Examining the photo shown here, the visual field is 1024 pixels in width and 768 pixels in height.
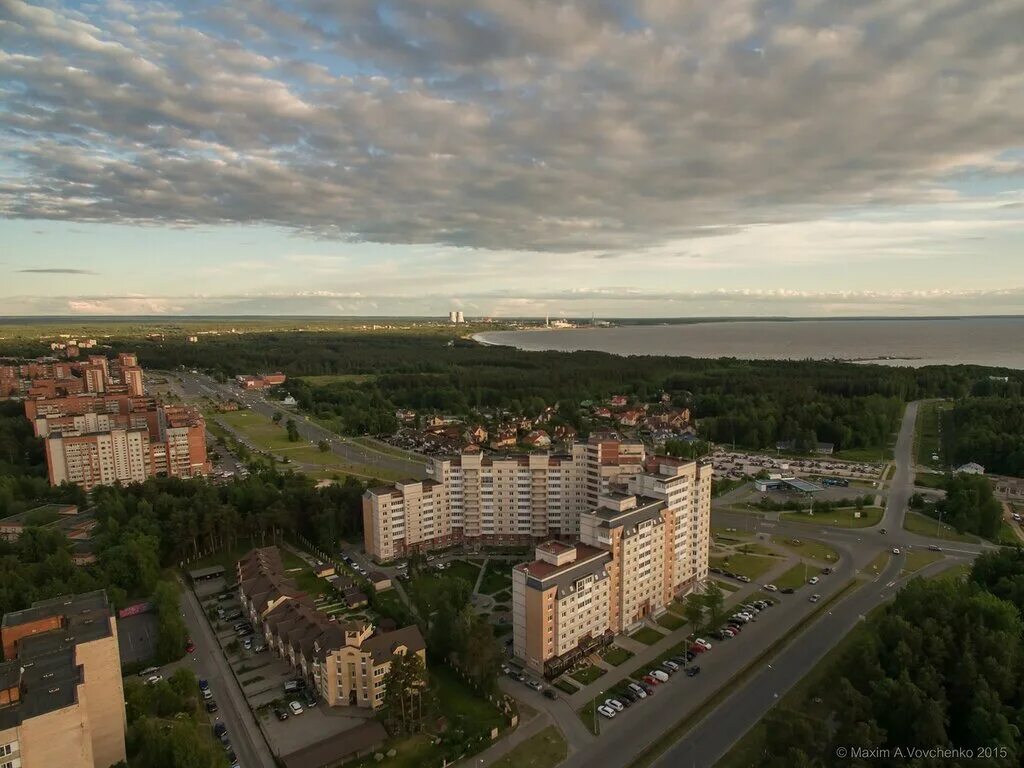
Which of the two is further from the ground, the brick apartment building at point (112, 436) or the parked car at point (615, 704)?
the brick apartment building at point (112, 436)

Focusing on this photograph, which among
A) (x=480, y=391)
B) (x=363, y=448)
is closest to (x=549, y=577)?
(x=363, y=448)

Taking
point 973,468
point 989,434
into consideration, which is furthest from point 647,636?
point 989,434

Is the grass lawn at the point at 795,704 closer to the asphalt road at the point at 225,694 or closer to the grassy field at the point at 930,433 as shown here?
the asphalt road at the point at 225,694

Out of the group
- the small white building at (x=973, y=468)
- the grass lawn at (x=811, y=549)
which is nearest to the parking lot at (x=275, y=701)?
the grass lawn at (x=811, y=549)

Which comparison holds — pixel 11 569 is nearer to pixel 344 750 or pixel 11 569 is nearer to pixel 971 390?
pixel 344 750

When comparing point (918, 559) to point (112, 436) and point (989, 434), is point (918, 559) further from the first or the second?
point (112, 436)

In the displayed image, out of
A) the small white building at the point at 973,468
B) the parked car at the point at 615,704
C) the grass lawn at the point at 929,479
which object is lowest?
the parked car at the point at 615,704

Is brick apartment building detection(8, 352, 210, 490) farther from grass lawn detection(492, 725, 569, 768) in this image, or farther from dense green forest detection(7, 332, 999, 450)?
grass lawn detection(492, 725, 569, 768)
